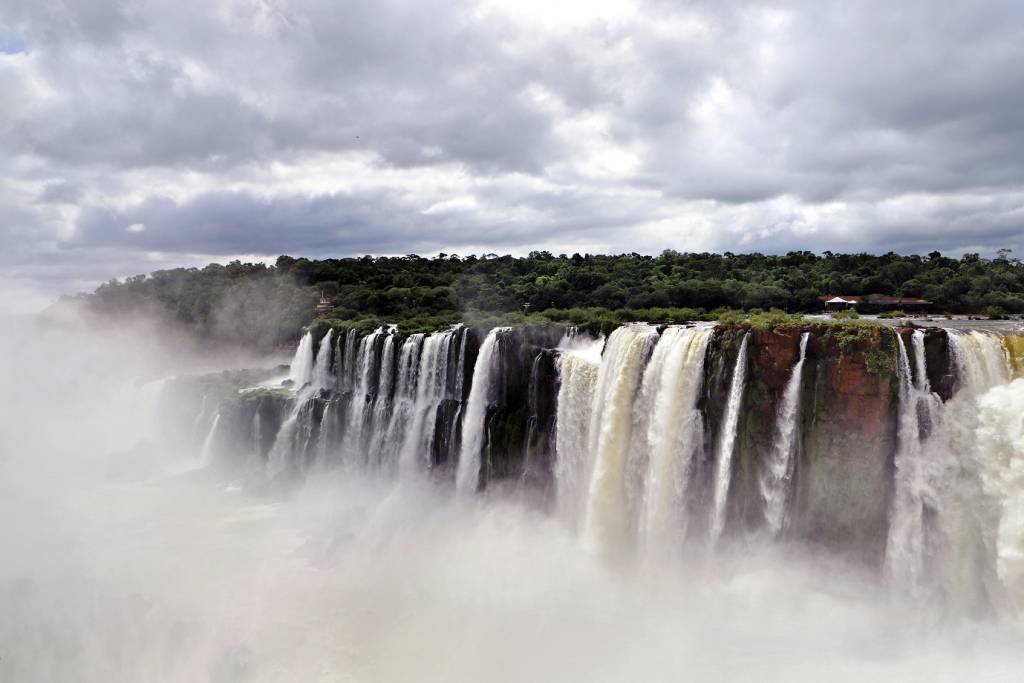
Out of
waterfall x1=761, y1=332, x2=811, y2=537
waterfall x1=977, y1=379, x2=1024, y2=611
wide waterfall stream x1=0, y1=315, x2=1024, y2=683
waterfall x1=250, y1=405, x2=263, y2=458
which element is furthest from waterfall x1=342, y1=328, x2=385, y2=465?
waterfall x1=977, y1=379, x2=1024, y2=611

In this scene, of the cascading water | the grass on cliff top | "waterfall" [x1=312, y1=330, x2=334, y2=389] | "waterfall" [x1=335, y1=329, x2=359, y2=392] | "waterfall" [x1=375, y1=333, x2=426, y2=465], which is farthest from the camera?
"waterfall" [x1=312, y1=330, x2=334, y2=389]

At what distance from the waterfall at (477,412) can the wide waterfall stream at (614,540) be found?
10 centimetres

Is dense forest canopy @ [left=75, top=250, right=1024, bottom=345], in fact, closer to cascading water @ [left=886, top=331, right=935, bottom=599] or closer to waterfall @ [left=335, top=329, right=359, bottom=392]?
waterfall @ [left=335, top=329, right=359, bottom=392]

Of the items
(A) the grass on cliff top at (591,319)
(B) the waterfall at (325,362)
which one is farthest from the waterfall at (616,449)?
(B) the waterfall at (325,362)

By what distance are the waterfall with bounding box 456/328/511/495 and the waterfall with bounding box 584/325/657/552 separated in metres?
6.30

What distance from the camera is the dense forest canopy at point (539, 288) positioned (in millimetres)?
38031

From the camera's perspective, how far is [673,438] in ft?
58.8

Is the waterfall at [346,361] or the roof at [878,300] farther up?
the roof at [878,300]

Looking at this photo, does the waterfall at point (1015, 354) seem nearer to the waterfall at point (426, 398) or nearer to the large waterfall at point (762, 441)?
the large waterfall at point (762, 441)

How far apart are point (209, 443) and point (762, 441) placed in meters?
28.1

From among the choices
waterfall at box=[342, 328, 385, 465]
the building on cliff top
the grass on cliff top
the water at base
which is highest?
the building on cliff top

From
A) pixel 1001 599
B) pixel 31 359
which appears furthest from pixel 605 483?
pixel 31 359

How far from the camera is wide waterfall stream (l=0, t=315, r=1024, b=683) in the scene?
14047 mm

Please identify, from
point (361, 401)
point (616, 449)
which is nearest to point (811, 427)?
point (616, 449)
